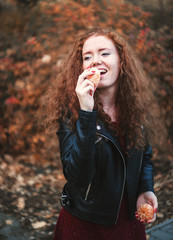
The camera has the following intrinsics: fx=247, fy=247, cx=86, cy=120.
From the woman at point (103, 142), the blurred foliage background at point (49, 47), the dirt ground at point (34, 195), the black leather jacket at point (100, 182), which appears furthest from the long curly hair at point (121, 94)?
the blurred foliage background at point (49, 47)

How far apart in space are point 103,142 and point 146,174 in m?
0.53

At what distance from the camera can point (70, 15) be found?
19.6 feet

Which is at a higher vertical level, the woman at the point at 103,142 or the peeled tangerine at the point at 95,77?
the peeled tangerine at the point at 95,77

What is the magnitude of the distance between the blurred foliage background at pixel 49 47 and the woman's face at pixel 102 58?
392 centimetres

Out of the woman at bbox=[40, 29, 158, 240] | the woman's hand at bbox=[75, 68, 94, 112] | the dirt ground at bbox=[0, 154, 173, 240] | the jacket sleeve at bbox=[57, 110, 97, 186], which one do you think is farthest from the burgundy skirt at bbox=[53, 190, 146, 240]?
the dirt ground at bbox=[0, 154, 173, 240]

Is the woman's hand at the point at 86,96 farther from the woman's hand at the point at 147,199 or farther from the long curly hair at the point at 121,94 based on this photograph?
the woman's hand at the point at 147,199

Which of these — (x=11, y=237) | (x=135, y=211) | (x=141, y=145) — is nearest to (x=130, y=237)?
(x=135, y=211)

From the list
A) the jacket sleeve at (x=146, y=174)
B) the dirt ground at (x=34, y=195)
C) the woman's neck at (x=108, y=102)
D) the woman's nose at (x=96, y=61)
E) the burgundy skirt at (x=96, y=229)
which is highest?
the woman's nose at (x=96, y=61)

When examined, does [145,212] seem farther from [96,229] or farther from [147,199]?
[96,229]

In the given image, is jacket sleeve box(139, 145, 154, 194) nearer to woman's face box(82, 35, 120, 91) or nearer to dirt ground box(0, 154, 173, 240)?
woman's face box(82, 35, 120, 91)

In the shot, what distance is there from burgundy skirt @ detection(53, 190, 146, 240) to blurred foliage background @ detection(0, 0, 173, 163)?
3.86 meters

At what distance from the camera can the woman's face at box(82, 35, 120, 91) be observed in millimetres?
1722

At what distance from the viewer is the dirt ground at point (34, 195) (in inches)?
134

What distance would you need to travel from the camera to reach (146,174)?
187 centimetres
